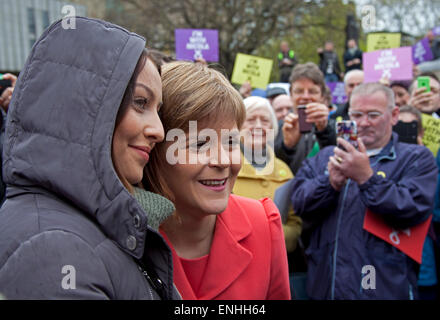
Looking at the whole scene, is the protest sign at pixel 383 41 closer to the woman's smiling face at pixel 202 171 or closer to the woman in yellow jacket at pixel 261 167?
the woman in yellow jacket at pixel 261 167

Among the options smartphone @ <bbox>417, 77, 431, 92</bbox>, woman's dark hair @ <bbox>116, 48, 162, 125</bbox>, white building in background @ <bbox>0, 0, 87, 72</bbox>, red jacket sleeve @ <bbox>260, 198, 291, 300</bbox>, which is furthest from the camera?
white building in background @ <bbox>0, 0, 87, 72</bbox>

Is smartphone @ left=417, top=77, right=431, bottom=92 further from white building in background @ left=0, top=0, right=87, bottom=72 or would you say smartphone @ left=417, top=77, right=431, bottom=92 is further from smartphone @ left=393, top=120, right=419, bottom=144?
white building in background @ left=0, top=0, right=87, bottom=72

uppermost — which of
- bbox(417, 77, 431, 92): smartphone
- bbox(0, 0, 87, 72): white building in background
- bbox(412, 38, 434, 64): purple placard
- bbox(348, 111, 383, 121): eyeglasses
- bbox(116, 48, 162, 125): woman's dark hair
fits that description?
bbox(0, 0, 87, 72): white building in background

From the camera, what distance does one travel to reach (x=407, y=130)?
371cm

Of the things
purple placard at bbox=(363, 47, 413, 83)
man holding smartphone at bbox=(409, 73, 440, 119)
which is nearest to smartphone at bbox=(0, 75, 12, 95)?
man holding smartphone at bbox=(409, 73, 440, 119)

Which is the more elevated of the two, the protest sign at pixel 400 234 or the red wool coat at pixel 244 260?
the red wool coat at pixel 244 260

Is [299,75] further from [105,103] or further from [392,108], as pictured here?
[105,103]

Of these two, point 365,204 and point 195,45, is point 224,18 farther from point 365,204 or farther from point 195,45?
point 365,204

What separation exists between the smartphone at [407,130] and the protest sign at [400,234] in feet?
3.30

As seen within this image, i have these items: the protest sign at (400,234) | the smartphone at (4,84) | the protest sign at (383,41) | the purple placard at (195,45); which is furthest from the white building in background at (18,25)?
the protest sign at (400,234)

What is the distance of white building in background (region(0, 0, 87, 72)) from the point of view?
15.8 meters

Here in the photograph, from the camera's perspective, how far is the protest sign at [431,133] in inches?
161

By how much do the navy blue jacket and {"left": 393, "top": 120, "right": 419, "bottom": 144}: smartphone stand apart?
61cm

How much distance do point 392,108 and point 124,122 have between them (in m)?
2.65
